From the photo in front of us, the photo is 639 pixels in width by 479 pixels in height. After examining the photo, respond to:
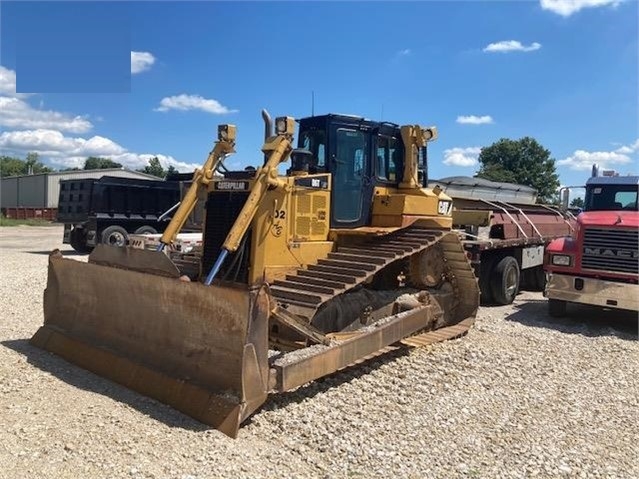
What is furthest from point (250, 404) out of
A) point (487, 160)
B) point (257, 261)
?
point (487, 160)

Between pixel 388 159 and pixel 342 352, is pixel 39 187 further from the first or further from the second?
pixel 342 352

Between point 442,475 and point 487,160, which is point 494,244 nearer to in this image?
point 442,475

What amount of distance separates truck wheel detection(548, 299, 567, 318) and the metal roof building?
1717 inches

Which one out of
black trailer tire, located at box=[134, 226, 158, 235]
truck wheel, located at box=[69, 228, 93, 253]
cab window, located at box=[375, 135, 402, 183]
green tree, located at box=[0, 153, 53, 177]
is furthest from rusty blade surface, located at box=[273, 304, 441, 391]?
green tree, located at box=[0, 153, 53, 177]

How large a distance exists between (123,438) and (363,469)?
5.60 ft

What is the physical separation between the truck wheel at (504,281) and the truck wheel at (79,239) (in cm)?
1267

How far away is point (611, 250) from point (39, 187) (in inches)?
2059

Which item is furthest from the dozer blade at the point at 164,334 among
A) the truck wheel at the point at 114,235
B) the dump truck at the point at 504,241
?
the truck wheel at the point at 114,235

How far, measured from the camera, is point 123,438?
421cm

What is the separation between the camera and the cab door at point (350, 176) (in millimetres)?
7188

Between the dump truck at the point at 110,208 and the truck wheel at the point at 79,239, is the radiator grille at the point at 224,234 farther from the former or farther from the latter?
the truck wheel at the point at 79,239

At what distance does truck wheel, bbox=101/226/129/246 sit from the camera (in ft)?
57.1

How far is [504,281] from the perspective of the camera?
36.0 feet

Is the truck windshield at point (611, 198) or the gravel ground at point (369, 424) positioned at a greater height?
the truck windshield at point (611, 198)
